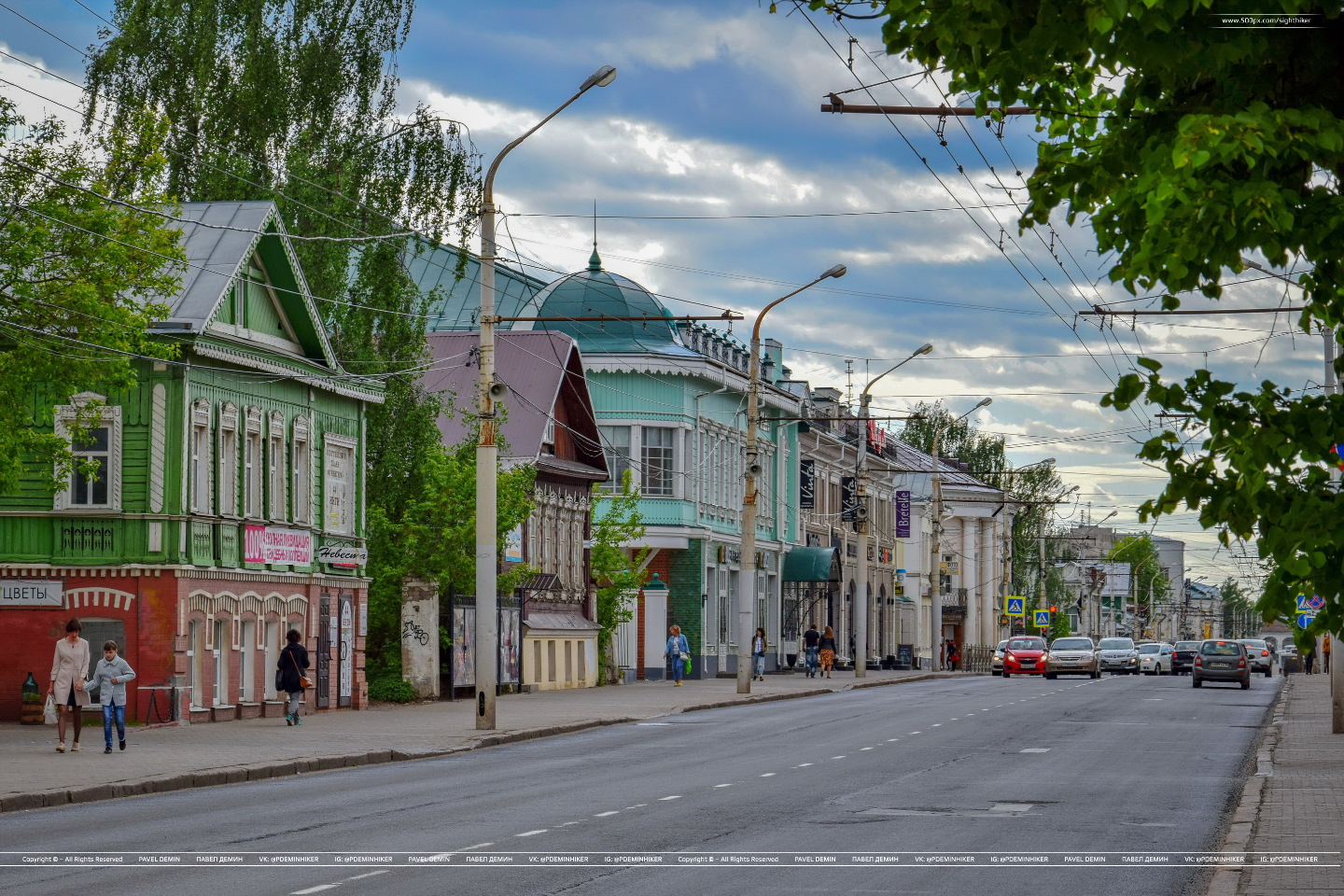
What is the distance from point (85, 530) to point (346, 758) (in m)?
10.4

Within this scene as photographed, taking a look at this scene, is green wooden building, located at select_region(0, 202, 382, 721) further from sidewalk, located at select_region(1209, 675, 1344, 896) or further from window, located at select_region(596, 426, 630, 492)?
window, located at select_region(596, 426, 630, 492)

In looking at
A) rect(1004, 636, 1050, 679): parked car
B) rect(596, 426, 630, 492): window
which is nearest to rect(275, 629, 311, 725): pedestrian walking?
rect(596, 426, 630, 492): window

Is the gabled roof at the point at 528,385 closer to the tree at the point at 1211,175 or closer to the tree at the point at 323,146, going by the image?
the tree at the point at 323,146

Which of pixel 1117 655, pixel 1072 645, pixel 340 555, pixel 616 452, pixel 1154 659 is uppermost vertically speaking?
pixel 616 452

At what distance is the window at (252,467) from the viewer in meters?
35.9

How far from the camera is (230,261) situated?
114 feet

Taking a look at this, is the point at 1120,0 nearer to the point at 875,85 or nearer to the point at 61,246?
the point at 875,85

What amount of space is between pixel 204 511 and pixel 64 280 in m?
7.09

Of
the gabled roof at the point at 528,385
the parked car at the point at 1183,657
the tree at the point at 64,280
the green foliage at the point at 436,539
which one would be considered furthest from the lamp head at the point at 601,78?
the parked car at the point at 1183,657

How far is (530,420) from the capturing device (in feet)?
167

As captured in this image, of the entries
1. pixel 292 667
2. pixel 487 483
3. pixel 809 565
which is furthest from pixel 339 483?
pixel 809 565

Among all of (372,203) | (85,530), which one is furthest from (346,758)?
(372,203)

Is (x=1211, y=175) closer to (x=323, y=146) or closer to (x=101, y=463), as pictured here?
(x=101, y=463)

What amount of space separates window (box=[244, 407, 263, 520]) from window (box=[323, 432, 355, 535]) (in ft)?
10.8
